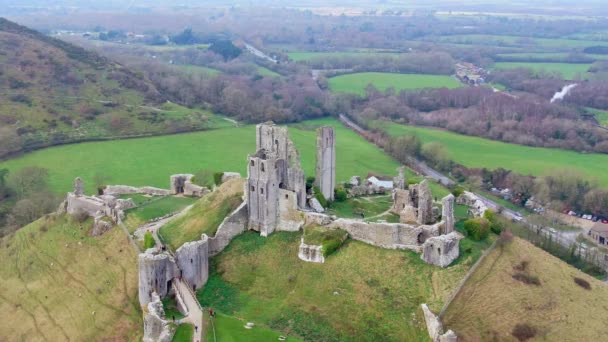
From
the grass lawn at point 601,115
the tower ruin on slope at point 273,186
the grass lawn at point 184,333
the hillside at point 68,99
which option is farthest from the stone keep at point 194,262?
the grass lawn at point 601,115

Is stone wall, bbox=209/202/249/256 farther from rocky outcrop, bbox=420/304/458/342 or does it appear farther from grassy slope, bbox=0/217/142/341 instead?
rocky outcrop, bbox=420/304/458/342

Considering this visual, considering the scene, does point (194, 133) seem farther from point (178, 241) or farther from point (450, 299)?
point (450, 299)

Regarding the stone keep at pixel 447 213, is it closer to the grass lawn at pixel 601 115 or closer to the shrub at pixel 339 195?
the shrub at pixel 339 195

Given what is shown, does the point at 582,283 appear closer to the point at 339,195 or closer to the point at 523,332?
the point at 523,332

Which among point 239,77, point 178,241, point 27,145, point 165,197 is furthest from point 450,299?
point 239,77

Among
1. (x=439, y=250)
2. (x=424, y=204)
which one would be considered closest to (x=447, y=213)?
(x=424, y=204)

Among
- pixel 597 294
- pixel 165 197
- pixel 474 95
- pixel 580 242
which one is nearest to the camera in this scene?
pixel 597 294
